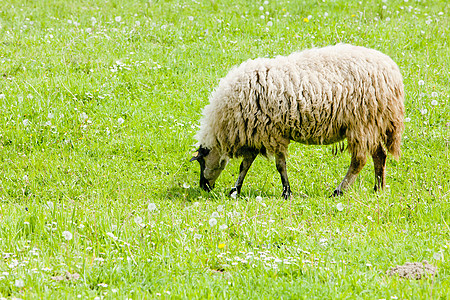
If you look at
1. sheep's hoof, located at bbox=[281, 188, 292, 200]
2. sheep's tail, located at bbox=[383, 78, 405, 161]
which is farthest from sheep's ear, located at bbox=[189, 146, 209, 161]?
sheep's tail, located at bbox=[383, 78, 405, 161]

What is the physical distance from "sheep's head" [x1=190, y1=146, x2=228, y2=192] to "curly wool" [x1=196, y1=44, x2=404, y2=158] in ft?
1.82

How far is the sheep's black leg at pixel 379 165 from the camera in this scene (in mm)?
6933

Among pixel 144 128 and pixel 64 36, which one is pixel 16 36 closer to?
pixel 64 36

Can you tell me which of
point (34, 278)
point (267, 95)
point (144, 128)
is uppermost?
point (267, 95)

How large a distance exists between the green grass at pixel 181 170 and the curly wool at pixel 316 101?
693mm

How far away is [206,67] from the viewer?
9.88 meters

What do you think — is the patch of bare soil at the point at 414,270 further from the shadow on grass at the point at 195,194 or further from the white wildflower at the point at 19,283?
the shadow on grass at the point at 195,194

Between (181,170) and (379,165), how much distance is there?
9.08 ft

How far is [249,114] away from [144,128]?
246cm

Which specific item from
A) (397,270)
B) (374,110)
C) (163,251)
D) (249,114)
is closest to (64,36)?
(249,114)

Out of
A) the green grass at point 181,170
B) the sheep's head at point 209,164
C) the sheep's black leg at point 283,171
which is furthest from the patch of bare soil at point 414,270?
the sheep's head at point 209,164

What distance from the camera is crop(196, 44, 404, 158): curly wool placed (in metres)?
6.32

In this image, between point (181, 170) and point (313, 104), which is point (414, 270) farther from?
point (181, 170)

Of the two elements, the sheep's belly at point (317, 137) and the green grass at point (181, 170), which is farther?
the sheep's belly at point (317, 137)
